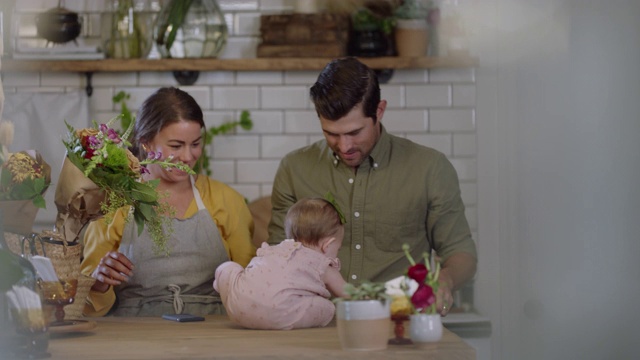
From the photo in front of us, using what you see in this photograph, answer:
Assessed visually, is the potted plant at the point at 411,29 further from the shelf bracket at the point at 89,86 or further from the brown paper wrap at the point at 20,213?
the brown paper wrap at the point at 20,213

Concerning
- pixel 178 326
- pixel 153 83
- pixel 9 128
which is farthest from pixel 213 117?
pixel 9 128

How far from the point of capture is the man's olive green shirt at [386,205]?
2.94m

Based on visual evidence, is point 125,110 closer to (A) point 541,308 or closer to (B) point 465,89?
(B) point 465,89

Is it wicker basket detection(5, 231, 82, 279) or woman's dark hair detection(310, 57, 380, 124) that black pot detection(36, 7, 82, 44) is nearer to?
woman's dark hair detection(310, 57, 380, 124)

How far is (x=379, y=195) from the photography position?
2.97 metres

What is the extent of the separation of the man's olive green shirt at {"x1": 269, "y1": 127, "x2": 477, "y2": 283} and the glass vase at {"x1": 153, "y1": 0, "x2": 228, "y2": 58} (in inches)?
35.3

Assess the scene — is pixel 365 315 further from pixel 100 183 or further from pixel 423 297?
pixel 100 183

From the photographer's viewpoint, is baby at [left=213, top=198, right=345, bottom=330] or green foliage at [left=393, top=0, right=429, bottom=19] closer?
baby at [left=213, top=198, right=345, bottom=330]

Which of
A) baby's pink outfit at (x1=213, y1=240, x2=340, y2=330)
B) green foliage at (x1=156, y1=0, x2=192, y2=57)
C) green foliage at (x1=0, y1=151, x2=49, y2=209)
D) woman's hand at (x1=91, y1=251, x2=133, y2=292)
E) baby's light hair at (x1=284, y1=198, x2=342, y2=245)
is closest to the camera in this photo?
green foliage at (x1=0, y1=151, x2=49, y2=209)

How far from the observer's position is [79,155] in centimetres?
221

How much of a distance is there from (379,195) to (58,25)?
1.47 meters

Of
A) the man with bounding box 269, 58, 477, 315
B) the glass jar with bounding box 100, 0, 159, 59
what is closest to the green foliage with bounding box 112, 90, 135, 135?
the glass jar with bounding box 100, 0, 159, 59

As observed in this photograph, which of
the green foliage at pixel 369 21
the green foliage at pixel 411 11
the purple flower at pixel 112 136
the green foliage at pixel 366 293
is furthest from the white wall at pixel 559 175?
the purple flower at pixel 112 136

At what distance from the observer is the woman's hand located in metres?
2.57
